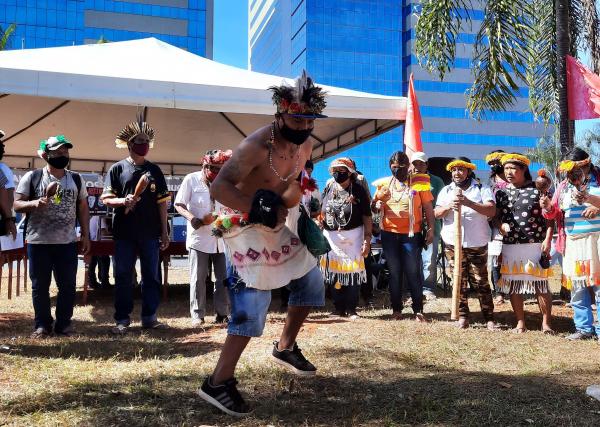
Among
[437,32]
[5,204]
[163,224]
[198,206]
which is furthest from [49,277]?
[437,32]

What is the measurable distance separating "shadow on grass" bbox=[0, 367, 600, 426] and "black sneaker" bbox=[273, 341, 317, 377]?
0.33 ft

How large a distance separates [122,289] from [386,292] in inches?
199

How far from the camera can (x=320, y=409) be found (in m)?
3.40

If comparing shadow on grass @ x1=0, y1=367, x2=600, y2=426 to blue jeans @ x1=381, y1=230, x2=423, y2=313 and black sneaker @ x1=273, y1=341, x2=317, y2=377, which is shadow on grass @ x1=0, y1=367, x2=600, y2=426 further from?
blue jeans @ x1=381, y1=230, x2=423, y2=313

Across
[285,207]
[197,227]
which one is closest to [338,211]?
[197,227]

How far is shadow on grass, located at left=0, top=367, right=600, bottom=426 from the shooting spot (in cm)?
321

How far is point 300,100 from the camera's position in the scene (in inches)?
136

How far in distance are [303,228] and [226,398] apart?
113cm

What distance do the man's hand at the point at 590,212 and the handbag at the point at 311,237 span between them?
9.59 feet

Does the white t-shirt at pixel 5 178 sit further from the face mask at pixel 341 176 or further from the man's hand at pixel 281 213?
the face mask at pixel 341 176

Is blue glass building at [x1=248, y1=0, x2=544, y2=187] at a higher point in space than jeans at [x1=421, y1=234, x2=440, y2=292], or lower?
higher

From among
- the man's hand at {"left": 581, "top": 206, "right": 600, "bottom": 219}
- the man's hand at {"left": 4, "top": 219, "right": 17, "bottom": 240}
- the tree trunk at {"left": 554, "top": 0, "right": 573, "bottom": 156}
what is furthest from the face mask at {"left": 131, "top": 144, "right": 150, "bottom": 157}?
the tree trunk at {"left": 554, "top": 0, "right": 573, "bottom": 156}

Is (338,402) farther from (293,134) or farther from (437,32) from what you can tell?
(437,32)

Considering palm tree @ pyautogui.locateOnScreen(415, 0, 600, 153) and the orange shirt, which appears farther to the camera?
palm tree @ pyautogui.locateOnScreen(415, 0, 600, 153)
